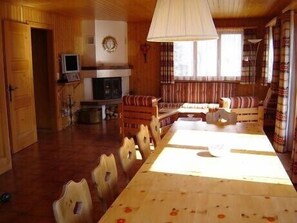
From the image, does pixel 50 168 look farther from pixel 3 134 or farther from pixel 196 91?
pixel 196 91

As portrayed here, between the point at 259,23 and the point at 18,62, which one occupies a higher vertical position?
the point at 259,23

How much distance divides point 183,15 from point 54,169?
3.16 meters

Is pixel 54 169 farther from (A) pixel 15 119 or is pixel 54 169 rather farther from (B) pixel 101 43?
(B) pixel 101 43

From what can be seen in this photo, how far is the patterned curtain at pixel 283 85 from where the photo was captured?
504cm

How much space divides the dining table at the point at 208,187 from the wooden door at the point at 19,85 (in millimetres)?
3329

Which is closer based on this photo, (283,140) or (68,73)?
(283,140)

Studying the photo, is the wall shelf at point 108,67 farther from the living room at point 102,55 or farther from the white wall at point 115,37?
the white wall at point 115,37

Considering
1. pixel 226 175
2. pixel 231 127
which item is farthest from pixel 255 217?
pixel 231 127

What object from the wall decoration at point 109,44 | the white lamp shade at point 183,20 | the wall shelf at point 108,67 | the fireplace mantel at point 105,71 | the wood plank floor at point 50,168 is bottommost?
the wood plank floor at point 50,168

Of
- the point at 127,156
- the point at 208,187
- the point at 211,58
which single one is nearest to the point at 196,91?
the point at 211,58

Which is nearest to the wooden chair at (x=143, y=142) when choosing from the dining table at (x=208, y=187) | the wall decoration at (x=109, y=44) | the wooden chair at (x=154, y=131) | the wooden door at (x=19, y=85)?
the dining table at (x=208, y=187)

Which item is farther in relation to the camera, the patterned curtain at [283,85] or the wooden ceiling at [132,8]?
the wooden ceiling at [132,8]

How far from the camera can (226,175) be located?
219cm

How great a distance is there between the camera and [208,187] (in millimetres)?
2010
